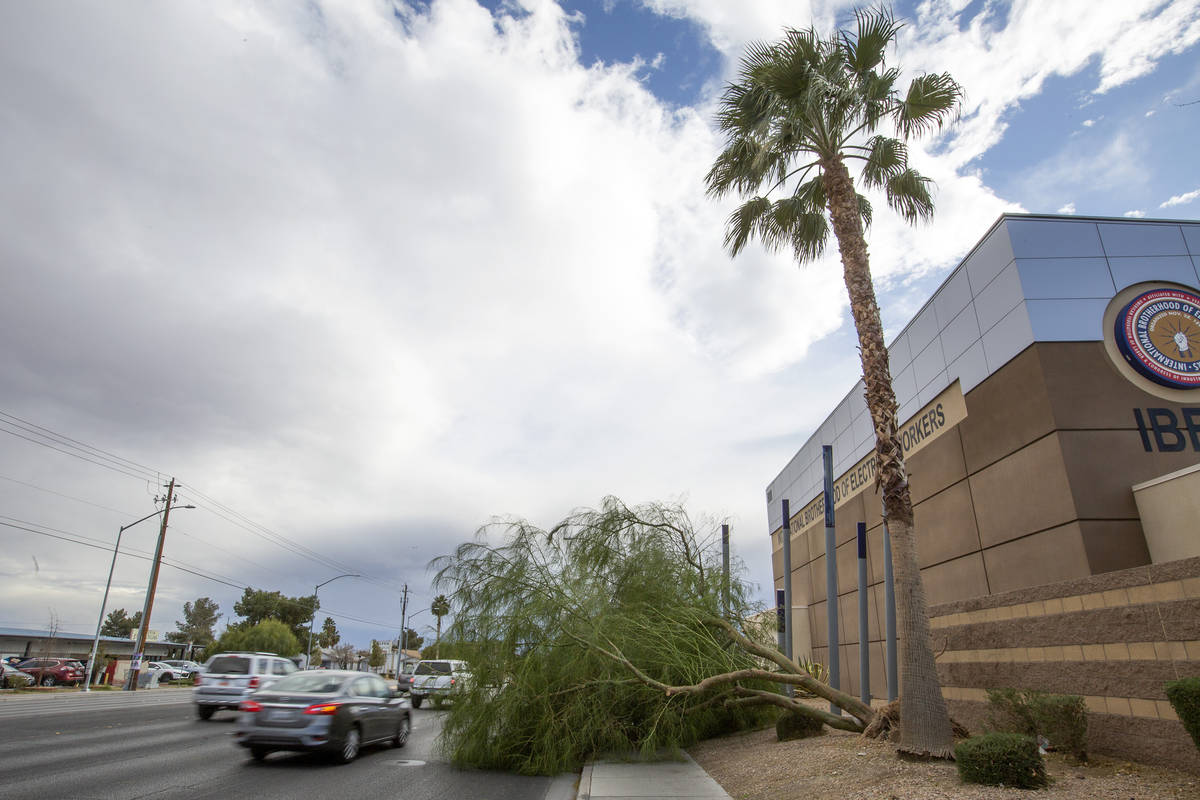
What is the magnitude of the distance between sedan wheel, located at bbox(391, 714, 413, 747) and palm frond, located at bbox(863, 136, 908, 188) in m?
14.1

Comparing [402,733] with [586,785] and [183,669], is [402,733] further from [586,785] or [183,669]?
[183,669]

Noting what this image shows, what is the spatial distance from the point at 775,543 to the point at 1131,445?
20651 mm

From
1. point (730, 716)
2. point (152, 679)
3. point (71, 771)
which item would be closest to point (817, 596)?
point (730, 716)

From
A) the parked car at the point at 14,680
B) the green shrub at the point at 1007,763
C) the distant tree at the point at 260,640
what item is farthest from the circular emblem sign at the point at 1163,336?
the distant tree at the point at 260,640

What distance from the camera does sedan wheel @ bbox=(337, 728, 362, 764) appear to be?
10570mm

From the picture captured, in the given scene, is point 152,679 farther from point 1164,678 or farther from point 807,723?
point 1164,678

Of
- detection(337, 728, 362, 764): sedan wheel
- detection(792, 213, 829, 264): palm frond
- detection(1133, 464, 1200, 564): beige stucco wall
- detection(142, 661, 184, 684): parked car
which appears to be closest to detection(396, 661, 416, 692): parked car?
detection(337, 728, 362, 764): sedan wheel

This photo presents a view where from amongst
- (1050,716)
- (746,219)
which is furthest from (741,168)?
(1050,716)

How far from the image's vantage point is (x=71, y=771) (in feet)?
28.6

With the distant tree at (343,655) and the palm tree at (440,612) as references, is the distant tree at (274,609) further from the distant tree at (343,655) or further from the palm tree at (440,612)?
the palm tree at (440,612)

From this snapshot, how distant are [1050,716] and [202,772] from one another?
10724mm

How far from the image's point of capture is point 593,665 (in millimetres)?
10609

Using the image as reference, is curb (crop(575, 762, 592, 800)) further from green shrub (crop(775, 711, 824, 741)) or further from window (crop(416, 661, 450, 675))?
window (crop(416, 661, 450, 675))

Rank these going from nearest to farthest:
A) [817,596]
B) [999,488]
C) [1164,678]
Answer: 1. [1164,678]
2. [999,488]
3. [817,596]
